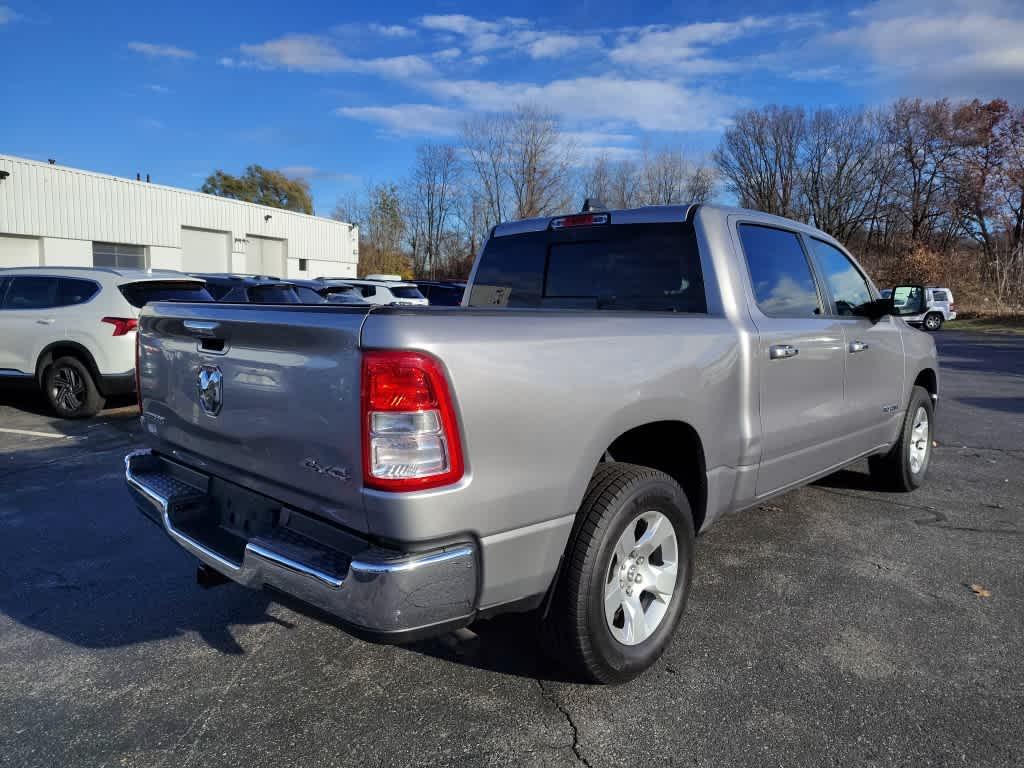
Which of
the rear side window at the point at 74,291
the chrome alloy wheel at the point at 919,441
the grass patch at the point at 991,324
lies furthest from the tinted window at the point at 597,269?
the grass patch at the point at 991,324

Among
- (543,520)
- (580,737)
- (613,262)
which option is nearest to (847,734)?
(580,737)

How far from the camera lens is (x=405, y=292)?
57.3ft

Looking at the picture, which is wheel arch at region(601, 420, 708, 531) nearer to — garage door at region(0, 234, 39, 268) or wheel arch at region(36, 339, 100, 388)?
wheel arch at region(36, 339, 100, 388)

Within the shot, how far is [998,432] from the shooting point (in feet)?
25.8

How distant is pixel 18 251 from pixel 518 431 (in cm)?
2791

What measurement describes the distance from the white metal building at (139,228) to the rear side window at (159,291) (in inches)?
765

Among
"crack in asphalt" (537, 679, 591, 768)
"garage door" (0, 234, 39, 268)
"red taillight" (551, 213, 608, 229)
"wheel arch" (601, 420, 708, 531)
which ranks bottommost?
"crack in asphalt" (537, 679, 591, 768)

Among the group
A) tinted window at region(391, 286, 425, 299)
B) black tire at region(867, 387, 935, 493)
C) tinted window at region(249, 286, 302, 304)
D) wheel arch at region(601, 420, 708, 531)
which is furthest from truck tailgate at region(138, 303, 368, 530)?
tinted window at region(391, 286, 425, 299)

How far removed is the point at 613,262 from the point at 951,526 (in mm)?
2995

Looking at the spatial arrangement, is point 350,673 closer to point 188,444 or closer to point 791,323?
point 188,444

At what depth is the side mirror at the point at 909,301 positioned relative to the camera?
4785 millimetres

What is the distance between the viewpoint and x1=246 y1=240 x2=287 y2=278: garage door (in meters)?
35.1

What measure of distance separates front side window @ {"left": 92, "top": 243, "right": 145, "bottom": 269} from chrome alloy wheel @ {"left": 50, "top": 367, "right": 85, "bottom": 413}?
2154 cm

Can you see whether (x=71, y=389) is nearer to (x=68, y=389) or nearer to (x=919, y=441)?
(x=68, y=389)
